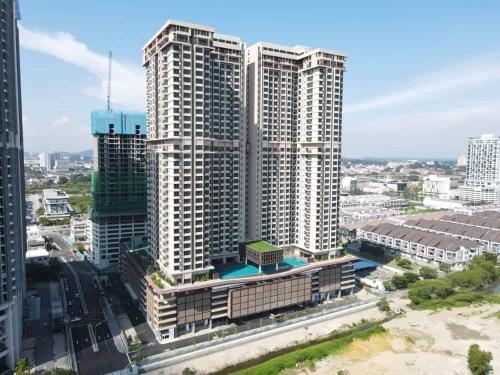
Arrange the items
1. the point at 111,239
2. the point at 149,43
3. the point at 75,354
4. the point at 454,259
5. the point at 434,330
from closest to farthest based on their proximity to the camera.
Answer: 1. the point at 75,354
2. the point at 434,330
3. the point at 149,43
4. the point at 111,239
5. the point at 454,259

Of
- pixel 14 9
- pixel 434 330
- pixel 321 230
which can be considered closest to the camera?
pixel 14 9

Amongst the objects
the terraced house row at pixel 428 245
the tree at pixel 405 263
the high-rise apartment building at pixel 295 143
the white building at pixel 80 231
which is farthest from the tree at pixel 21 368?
the terraced house row at pixel 428 245

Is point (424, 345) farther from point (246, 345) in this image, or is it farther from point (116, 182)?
point (116, 182)

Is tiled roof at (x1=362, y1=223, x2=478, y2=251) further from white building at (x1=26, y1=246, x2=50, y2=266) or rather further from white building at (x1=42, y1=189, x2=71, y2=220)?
white building at (x1=42, y1=189, x2=71, y2=220)

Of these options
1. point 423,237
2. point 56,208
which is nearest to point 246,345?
point 423,237

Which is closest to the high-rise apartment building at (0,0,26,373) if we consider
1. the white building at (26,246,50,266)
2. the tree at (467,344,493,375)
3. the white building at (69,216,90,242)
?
the white building at (26,246,50,266)

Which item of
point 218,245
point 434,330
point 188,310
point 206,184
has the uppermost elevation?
point 206,184

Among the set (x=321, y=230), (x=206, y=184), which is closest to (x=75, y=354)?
(x=206, y=184)

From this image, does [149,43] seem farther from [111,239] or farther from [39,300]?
[39,300]
